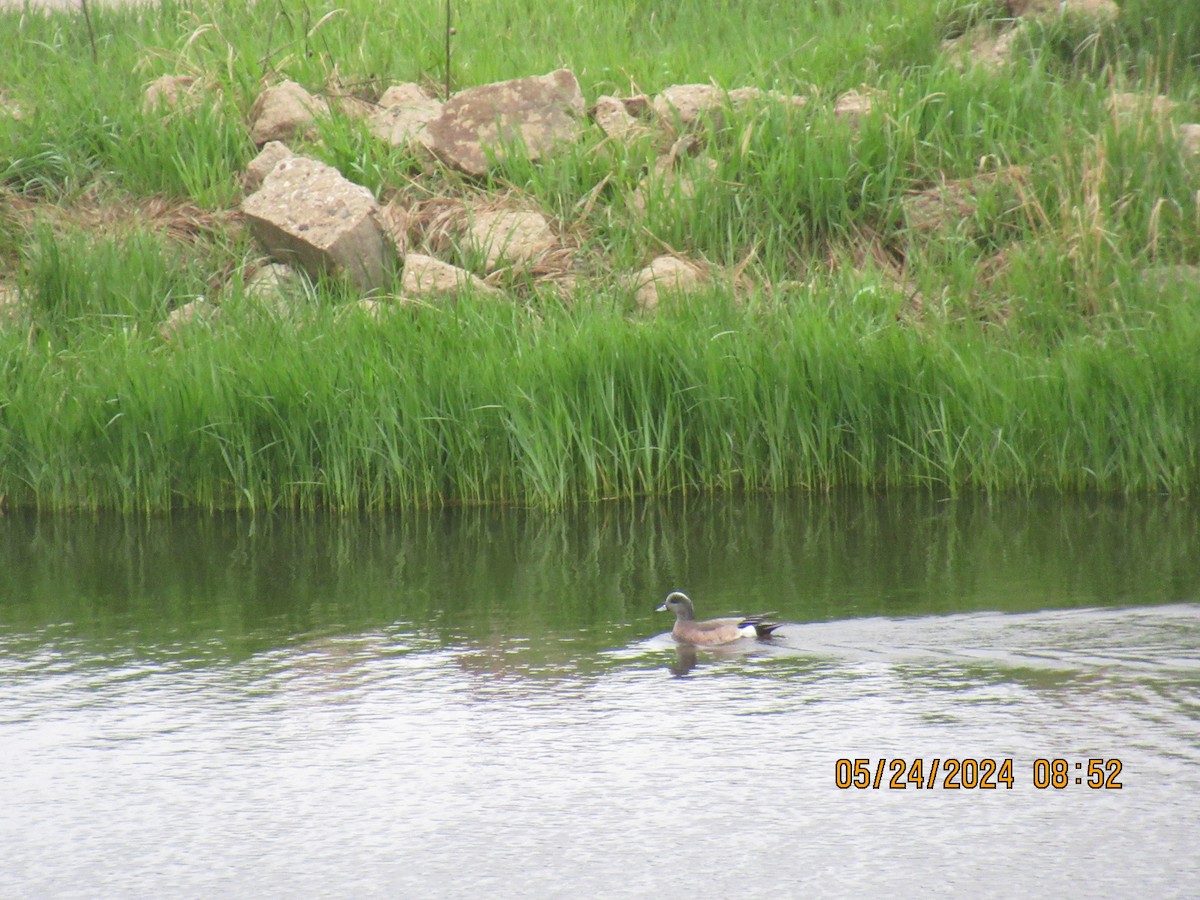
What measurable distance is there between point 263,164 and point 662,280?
372 centimetres

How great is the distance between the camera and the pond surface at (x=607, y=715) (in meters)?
3.97

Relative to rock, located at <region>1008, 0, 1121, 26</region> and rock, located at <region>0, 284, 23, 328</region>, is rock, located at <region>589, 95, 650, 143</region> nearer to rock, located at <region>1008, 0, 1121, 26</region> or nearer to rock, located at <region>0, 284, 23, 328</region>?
rock, located at <region>1008, 0, 1121, 26</region>

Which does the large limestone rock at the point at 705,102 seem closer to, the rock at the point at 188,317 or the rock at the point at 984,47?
the rock at the point at 984,47

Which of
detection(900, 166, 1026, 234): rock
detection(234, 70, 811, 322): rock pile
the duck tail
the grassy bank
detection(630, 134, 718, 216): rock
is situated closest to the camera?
the duck tail

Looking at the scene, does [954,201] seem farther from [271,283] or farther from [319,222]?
[271,283]

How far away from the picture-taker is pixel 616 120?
12.5m

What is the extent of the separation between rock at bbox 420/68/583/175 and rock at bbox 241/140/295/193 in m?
1.14

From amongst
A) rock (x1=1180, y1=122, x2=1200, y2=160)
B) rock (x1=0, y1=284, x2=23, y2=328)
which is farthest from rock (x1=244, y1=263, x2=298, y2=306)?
rock (x1=1180, y1=122, x2=1200, y2=160)

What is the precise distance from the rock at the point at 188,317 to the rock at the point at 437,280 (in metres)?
1.36

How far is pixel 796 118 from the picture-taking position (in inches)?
472

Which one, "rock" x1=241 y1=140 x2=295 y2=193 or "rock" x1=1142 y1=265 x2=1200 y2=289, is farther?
"rock" x1=241 y1=140 x2=295 y2=193

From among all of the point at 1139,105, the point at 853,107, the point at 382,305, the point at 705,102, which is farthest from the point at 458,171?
the point at 1139,105

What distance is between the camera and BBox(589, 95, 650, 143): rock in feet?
40.3

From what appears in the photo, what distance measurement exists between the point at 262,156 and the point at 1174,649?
8.93 meters
